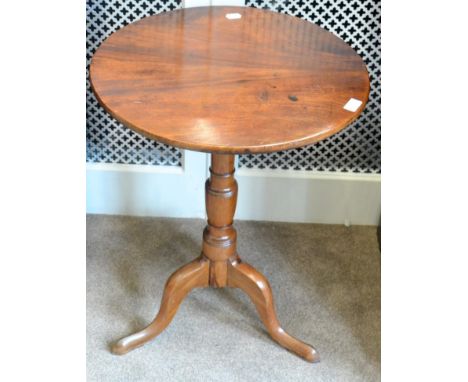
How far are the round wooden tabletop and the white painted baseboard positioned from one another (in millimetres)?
543

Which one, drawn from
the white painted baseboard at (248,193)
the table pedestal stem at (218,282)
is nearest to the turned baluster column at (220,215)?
the table pedestal stem at (218,282)

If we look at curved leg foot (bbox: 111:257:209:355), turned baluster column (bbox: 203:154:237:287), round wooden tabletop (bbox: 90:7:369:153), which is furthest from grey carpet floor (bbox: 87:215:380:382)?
round wooden tabletop (bbox: 90:7:369:153)

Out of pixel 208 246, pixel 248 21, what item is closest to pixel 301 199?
pixel 208 246

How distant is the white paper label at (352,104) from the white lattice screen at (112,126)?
718 millimetres

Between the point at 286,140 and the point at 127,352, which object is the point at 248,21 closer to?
the point at 286,140

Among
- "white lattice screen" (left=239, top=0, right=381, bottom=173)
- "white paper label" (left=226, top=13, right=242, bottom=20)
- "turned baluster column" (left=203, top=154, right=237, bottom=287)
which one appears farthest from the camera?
"white lattice screen" (left=239, top=0, right=381, bottom=173)

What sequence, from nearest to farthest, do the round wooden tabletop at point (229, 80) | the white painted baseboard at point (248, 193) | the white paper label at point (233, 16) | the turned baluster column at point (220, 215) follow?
the round wooden tabletop at point (229, 80), the turned baluster column at point (220, 215), the white paper label at point (233, 16), the white painted baseboard at point (248, 193)

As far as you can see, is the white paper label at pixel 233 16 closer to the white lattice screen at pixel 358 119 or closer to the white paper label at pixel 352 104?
the white lattice screen at pixel 358 119

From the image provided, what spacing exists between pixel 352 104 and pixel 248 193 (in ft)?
2.70

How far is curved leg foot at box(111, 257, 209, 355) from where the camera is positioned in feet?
5.33

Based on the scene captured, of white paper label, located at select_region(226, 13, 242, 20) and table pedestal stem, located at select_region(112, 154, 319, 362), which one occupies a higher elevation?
white paper label, located at select_region(226, 13, 242, 20)

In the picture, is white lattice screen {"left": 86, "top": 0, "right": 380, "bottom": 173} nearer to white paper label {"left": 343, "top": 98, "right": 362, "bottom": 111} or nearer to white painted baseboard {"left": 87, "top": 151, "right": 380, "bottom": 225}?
white painted baseboard {"left": 87, "top": 151, "right": 380, "bottom": 225}

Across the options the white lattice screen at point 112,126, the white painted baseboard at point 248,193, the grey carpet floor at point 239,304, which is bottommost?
the grey carpet floor at point 239,304

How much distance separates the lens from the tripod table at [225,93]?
1.18 metres
